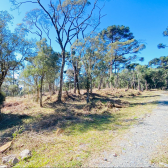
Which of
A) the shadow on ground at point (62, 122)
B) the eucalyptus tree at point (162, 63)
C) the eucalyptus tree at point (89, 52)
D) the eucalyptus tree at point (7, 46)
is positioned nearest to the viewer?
the shadow on ground at point (62, 122)

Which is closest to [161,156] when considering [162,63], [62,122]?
[62,122]

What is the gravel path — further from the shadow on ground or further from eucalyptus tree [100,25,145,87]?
eucalyptus tree [100,25,145,87]

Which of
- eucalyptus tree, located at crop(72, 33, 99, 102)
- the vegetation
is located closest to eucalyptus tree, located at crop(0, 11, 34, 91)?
the vegetation

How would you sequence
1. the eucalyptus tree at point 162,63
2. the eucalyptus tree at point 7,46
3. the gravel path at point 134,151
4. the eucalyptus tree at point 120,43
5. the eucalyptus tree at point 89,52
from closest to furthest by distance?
the gravel path at point 134,151
the eucalyptus tree at point 7,46
the eucalyptus tree at point 89,52
the eucalyptus tree at point 120,43
the eucalyptus tree at point 162,63

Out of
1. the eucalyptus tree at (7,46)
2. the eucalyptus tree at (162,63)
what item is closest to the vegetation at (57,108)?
the eucalyptus tree at (7,46)

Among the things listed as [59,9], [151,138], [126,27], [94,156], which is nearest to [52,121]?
[94,156]

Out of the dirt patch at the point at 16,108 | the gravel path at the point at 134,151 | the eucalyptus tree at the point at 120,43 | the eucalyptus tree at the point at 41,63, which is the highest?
the eucalyptus tree at the point at 120,43

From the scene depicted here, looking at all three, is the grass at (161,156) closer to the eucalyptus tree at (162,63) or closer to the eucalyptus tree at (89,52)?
the eucalyptus tree at (89,52)

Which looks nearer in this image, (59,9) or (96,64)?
(96,64)

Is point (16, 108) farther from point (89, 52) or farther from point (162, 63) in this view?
point (162, 63)

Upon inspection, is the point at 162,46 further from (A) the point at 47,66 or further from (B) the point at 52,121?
(B) the point at 52,121

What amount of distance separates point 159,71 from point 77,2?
32.9 meters

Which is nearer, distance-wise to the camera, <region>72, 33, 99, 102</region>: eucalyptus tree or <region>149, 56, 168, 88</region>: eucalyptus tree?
<region>72, 33, 99, 102</region>: eucalyptus tree

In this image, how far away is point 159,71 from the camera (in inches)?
1270
